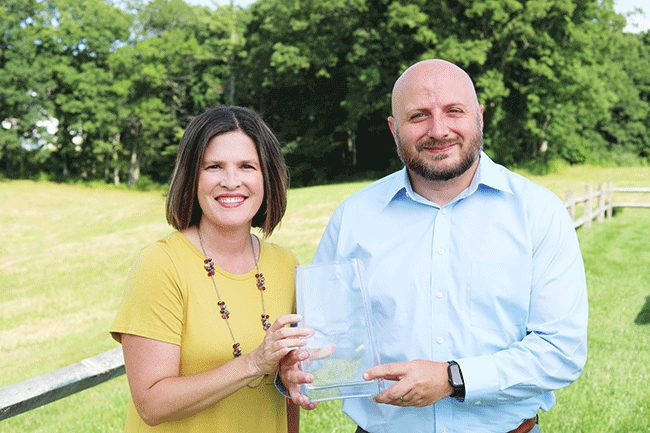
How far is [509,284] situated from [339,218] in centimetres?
67

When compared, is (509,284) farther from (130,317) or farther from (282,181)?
(130,317)

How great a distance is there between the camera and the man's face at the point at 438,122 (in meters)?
2.34

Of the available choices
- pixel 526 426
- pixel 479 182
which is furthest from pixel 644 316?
pixel 479 182

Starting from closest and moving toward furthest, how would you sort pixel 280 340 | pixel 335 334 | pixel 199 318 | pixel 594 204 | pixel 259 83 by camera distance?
pixel 280 340
pixel 335 334
pixel 199 318
pixel 594 204
pixel 259 83

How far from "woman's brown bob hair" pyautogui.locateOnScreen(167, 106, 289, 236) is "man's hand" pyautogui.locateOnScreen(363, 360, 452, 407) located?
2.61 ft

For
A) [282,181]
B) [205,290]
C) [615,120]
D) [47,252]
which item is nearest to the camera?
[205,290]

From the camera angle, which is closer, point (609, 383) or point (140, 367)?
point (140, 367)

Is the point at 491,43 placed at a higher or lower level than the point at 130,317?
higher

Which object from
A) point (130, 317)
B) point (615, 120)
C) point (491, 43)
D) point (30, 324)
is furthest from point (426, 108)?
point (615, 120)

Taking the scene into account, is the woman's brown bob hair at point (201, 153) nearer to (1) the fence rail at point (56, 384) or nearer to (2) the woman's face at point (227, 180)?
(2) the woman's face at point (227, 180)

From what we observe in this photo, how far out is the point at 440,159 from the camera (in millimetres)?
2346

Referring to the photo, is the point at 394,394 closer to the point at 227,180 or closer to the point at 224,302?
the point at 224,302

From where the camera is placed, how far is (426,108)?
235 cm

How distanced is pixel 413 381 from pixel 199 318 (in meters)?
0.70
